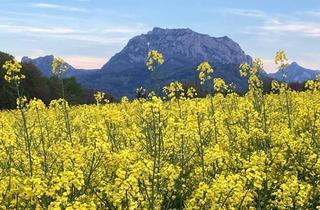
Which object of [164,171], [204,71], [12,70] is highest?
[204,71]

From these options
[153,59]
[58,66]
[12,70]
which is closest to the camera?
[12,70]

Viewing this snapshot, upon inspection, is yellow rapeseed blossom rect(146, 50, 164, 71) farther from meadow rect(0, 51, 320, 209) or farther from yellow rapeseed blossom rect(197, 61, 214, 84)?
yellow rapeseed blossom rect(197, 61, 214, 84)

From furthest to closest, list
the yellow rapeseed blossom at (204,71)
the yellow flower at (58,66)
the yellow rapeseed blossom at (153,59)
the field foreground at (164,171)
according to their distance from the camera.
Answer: the yellow rapeseed blossom at (204,71), the yellow flower at (58,66), the yellow rapeseed blossom at (153,59), the field foreground at (164,171)

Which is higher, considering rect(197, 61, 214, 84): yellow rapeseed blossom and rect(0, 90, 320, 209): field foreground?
rect(197, 61, 214, 84): yellow rapeseed blossom

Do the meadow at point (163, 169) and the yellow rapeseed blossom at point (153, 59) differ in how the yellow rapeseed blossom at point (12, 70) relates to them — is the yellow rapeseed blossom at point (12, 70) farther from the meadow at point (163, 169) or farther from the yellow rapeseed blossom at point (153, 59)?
the yellow rapeseed blossom at point (153, 59)

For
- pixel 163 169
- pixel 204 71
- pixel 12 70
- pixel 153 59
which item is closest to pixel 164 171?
pixel 163 169

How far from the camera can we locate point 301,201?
19.8 feet

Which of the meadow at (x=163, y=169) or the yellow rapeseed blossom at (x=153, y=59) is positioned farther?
the yellow rapeseed blossom at (x=153, y=59)

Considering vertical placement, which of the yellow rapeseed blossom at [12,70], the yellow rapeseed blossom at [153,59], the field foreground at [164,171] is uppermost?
the yellow rapeseed blossom at [153,59]

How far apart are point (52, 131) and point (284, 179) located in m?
8.23

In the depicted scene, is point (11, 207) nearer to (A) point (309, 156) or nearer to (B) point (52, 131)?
(A) point (309, 156)

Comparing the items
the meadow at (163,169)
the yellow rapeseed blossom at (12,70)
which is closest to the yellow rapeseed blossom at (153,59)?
the meadow at (163,169)

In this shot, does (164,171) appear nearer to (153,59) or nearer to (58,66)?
(153,59)

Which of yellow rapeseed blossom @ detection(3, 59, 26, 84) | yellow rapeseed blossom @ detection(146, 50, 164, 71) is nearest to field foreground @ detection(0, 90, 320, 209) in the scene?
yellow rapeseed blossom @ detection(3, 59, 26, 84)
